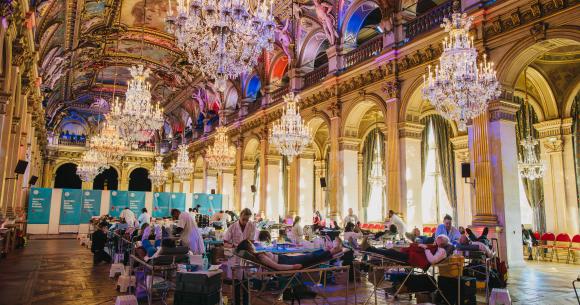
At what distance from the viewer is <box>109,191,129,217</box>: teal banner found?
1843cm

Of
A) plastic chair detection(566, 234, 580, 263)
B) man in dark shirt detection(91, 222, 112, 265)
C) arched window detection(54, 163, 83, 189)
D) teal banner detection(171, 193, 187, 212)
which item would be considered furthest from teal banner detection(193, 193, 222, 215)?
arched window detection(54, 163, 83, 189)

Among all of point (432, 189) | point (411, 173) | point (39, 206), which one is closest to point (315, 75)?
point (411, 173)

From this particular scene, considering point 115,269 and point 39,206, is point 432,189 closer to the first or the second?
point 115,269

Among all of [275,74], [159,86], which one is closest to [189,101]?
[159,86]

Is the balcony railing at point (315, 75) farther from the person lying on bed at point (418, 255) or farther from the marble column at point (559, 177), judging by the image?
the person lying on bed at point (418, 255)

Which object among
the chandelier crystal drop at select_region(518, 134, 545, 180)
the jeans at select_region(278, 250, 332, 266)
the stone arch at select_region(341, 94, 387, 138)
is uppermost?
the stone arch at select_region(341, 94, 387, 138)

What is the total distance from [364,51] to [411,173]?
163 inches

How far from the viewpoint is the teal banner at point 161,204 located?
19812 mm

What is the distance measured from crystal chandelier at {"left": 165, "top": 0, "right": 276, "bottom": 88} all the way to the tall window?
10477 millimetres

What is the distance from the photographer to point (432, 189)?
15.0 m

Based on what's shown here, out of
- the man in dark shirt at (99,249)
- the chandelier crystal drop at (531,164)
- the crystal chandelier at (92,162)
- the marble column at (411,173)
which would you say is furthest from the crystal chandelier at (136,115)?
the chandelier crystal drop at (531,164)

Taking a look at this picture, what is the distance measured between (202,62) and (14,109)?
6.96 m

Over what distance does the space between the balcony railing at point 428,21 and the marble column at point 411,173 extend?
2435 mm

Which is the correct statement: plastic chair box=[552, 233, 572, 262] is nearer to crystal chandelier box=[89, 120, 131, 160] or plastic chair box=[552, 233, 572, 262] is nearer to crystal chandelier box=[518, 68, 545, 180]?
crystal chandelier box=[518, 68, 545, 180]
